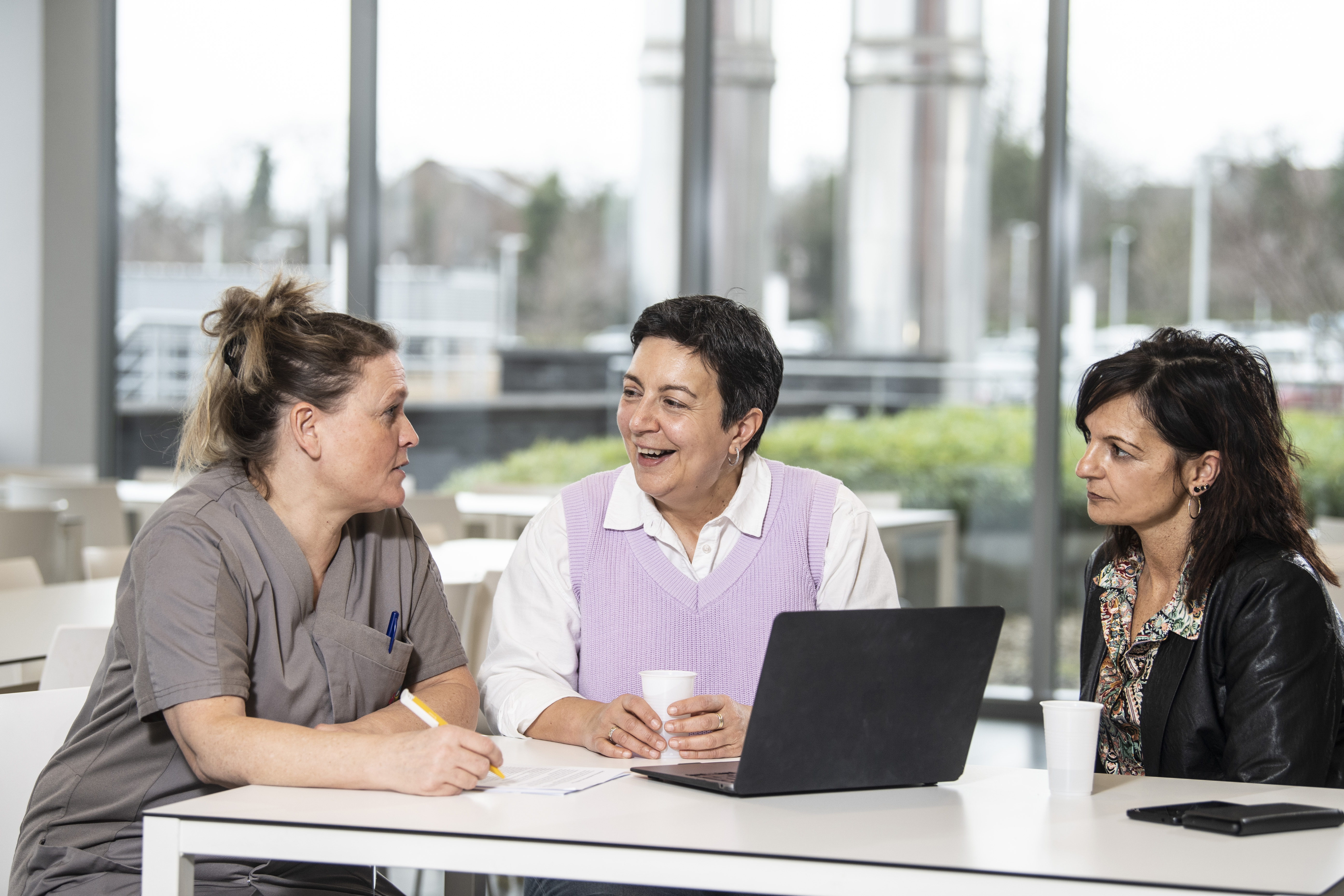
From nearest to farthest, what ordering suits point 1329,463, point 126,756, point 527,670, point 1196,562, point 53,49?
1. point 126,756
2. point 1196,562
3. point 527,670
4. point 1329,463
5. point 53,49

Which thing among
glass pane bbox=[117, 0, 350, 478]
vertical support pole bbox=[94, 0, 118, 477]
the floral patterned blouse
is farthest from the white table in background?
the floral patterned blouse

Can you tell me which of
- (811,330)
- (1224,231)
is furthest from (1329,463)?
(811,330)

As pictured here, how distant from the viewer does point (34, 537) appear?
4066 mm

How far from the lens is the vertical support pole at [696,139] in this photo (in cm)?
576

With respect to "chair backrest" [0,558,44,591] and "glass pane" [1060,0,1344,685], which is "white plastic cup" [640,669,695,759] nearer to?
"chair backrest" [0,558,44,591]

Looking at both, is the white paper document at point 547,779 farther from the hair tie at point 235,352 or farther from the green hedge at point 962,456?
the green hedge at point 962,456

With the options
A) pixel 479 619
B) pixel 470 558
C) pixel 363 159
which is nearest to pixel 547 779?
pixel 479 619

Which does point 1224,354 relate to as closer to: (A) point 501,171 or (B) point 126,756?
(B) point 126,756

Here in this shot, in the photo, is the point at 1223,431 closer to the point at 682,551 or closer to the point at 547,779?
the point at 682,551

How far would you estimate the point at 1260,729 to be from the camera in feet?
5.63

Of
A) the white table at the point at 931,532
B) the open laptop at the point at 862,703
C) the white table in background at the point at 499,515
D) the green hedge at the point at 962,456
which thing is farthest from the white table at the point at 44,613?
the white table at the point at 931,532

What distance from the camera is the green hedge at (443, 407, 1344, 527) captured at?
504cm

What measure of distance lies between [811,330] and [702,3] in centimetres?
152

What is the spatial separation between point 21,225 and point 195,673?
6218mm
